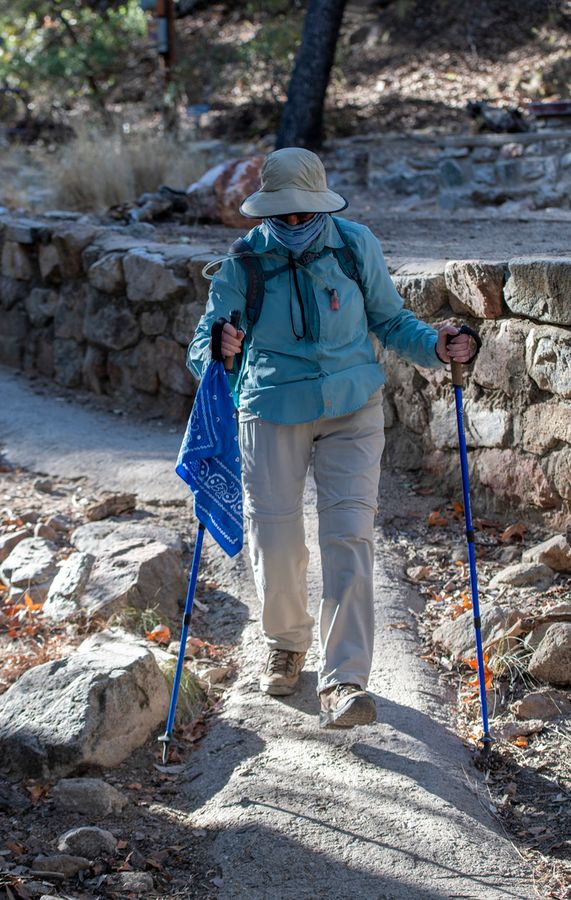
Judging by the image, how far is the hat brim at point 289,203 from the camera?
3.59m

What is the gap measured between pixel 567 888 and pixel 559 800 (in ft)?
1.67

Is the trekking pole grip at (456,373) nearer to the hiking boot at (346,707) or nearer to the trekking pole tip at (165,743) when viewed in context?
the hiking boot at (346,707)

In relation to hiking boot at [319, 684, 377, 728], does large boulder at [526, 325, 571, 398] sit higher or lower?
higher

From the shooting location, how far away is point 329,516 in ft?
12.2

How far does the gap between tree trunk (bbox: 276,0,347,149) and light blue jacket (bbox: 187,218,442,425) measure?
28.8ft

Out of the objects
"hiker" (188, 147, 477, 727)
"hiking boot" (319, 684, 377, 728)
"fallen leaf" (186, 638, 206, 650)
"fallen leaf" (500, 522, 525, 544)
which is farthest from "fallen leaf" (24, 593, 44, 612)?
"fallen leaf" (500, 522, 525, 544)

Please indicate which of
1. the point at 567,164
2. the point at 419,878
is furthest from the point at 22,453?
the point at 567,164

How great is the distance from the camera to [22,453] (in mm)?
7094

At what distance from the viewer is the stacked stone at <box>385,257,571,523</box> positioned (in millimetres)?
5121

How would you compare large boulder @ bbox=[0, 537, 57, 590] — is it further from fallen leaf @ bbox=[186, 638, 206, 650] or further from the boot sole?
the boot sole

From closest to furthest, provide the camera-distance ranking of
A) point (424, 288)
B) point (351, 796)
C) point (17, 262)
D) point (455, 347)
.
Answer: point (351, 796) < point (455, 347) < point (424, 288) < point (17, 262)

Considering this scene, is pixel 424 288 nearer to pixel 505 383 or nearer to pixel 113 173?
pixel 505 383

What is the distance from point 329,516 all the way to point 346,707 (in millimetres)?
623

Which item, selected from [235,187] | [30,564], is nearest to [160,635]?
[30,564]
